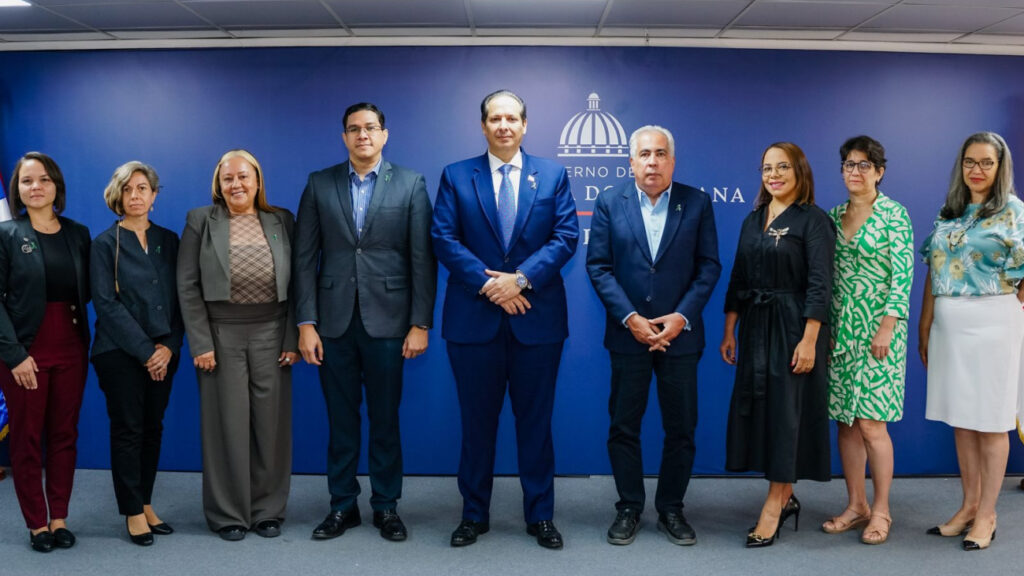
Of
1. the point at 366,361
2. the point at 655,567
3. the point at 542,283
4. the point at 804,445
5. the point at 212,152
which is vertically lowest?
the point at 655,567

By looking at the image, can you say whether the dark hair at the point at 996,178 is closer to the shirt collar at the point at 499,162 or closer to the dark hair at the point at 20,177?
the shirt collar at the point at 499,162

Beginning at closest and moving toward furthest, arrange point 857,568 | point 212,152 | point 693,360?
point 857,568, point 693,360, point 212,152

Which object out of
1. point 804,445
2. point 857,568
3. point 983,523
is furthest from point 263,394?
point 983,523

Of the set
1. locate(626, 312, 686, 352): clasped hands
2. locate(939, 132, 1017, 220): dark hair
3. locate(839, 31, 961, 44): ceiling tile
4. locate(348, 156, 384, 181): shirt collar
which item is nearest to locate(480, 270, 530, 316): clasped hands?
locate(626, 312, 686, 352): clasped hands

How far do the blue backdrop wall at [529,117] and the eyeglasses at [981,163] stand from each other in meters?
1.05

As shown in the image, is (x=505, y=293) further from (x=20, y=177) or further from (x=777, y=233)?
(x=20, y=177)

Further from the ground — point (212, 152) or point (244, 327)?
point (212, 152)

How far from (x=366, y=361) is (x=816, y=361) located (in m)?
1.96

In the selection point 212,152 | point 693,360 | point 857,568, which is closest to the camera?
point 857,568

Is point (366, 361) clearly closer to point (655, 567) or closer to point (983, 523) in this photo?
point (655, 567)

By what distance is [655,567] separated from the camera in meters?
2.93

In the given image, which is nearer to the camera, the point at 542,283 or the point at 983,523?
the point at 542,283

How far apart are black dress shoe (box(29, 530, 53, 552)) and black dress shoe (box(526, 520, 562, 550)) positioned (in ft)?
6.94

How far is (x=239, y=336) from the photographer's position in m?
3.19
